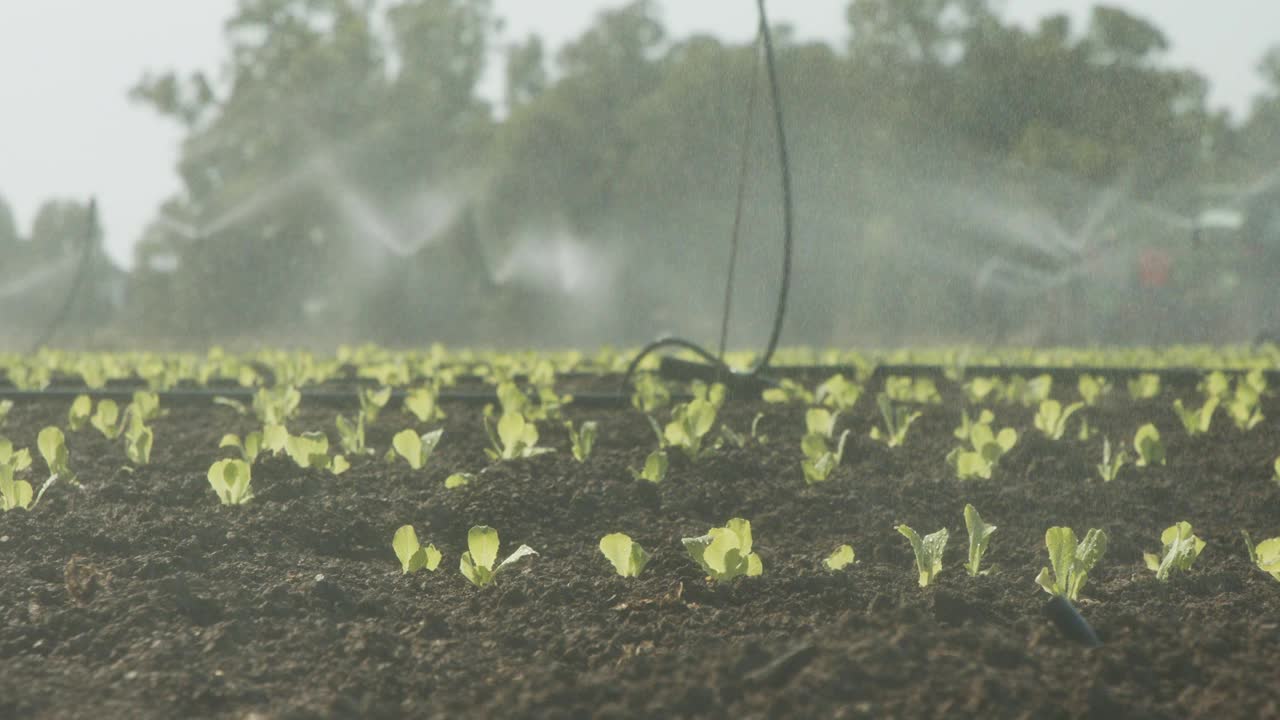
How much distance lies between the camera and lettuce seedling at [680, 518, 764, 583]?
1686mm

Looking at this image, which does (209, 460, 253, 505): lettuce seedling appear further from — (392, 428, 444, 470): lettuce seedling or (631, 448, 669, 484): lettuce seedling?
(631, 448, 669, 484): lettuce seedling

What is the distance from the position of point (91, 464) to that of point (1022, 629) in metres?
2.17

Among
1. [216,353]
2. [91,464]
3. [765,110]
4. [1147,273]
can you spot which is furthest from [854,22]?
[91,464]

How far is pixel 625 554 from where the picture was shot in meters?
1.73

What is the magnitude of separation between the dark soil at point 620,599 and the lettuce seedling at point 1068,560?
0.14 ft

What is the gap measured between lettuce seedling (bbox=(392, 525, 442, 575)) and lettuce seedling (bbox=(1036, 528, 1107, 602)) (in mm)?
852

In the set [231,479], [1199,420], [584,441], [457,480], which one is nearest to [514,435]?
[584,441]

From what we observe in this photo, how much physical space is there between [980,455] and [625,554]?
1.16 metres

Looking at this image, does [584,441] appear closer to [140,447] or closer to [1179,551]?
[140,447]

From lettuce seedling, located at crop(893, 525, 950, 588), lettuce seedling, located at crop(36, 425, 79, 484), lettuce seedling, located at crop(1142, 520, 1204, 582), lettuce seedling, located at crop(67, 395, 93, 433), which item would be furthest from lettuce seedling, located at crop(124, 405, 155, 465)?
lettuce seedling, located at crop(1142, 520, 1204, 582)

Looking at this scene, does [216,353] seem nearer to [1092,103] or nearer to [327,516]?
[327,516]

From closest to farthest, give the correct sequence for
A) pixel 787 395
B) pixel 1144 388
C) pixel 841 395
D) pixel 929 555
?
pixel 929 555 < pixel 841 395 < pixel 787 395 < pixel 1144 388

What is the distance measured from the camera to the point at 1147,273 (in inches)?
670

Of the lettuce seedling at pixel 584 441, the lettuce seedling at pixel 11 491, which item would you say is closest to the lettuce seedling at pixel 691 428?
the lettuce seedling at pixel 584 441
